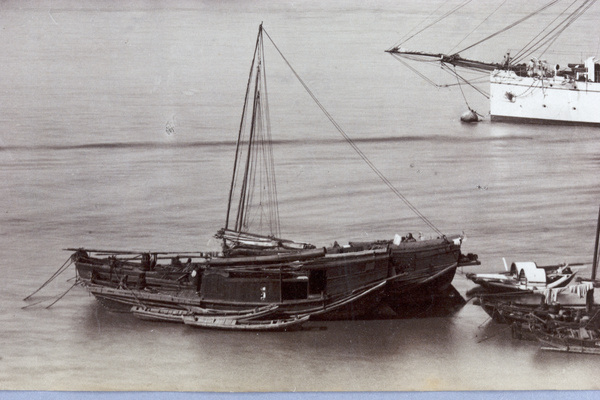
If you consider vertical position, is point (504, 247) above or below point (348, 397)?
above

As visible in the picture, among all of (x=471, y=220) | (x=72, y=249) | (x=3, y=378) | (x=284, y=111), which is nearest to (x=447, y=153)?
(x=471, y=220)

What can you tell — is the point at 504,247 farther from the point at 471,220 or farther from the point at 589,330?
the point at 589,330

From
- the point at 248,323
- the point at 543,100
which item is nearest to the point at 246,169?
the point at 248,323

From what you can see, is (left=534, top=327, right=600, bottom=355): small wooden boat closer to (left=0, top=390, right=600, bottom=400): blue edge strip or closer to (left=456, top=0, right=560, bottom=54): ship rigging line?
(left=0, top=390, right=600, bottom=400): blue edge strip

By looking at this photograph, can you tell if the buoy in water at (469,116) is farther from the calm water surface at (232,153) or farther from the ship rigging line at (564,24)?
the ship rigging line at (564,24)

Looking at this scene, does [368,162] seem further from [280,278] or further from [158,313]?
[158,313]

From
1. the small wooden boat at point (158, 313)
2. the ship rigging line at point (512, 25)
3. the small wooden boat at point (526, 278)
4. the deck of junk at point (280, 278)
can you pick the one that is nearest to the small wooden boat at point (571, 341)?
the deck of junk at point (280, 278)

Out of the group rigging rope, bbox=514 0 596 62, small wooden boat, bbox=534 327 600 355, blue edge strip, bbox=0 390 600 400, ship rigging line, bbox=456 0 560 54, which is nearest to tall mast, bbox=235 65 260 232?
blue edge strip, bbox=0 390 600 400

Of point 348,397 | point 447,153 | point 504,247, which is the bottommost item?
point 348,397
